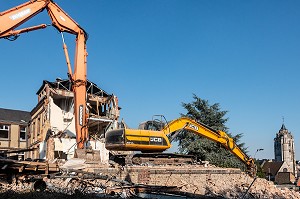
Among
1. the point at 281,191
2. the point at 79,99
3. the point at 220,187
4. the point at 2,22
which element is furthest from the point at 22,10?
the point at 281,191

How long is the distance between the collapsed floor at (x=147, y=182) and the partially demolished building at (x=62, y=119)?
340 inches

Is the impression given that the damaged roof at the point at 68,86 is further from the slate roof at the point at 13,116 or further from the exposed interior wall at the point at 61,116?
the slate roof at the point at 13,116

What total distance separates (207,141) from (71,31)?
16501 millimetres

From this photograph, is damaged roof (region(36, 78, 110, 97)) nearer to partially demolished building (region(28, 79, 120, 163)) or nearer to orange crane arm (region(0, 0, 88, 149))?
partially demolished building (region(28, 79, 120, 163))

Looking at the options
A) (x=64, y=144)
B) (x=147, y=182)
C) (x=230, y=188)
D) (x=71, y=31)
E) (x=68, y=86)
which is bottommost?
(x=230, y=188)

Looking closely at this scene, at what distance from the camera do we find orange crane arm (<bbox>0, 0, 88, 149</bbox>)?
17.9 metres

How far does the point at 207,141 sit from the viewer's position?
32969 mm

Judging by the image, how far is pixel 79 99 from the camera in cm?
2059

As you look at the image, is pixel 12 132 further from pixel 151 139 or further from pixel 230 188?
pixel 230 188

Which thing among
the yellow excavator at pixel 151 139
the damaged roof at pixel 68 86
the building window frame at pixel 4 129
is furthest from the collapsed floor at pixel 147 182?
the building window frame at pixel 4 129

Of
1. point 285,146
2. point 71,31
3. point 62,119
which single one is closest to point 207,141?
point 62,119

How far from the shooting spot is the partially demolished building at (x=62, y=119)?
87.3 feet

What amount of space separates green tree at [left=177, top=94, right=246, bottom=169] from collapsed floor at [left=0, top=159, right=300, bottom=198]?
32.5ft

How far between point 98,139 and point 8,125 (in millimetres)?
13865
